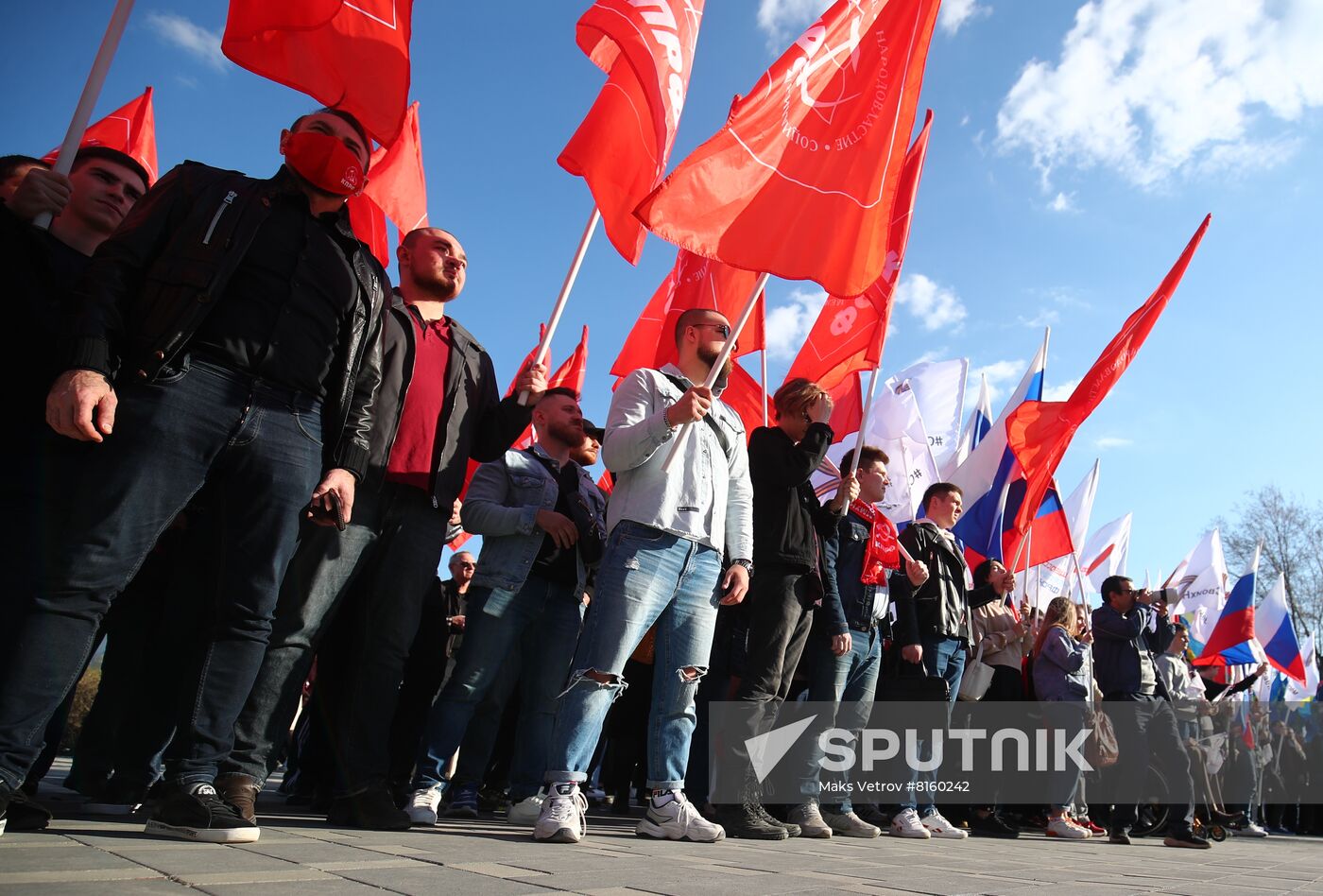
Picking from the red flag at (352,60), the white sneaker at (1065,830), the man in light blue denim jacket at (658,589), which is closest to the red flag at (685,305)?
the man in light blue denim jacket at (658,589)

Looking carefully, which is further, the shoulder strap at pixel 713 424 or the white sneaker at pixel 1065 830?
the white sneaker at pixel 1065 830

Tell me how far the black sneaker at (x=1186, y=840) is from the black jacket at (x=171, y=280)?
25.8 feet

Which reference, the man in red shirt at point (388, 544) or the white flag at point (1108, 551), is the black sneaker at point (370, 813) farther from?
the white flag at point (1108, 551)

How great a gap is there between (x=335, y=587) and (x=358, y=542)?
19 cm

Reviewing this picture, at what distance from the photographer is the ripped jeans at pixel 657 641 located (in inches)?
147

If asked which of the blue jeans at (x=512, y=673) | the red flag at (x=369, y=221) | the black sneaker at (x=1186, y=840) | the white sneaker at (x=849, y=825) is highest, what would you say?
the red flag at (x=369, y=221)

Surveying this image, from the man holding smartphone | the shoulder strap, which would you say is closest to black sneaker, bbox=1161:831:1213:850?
the man holding smartphone

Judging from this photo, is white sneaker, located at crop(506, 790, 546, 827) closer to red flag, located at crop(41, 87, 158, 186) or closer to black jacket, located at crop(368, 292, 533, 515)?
Answer: black jacket, located at crop(368, 292, 533, 515)

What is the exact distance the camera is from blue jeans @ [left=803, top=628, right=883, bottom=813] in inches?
206

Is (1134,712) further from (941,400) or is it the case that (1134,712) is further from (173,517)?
(173,517)

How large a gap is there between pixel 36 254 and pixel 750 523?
3.02 m

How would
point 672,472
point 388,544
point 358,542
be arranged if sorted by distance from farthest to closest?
point 672,472, point 388,544, point 358,542

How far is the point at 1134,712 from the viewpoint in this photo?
860cm

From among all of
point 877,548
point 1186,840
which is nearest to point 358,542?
point 877,548
